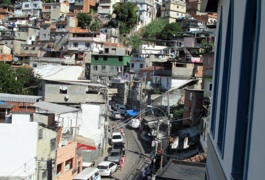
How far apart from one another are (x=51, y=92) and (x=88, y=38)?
23.3 m

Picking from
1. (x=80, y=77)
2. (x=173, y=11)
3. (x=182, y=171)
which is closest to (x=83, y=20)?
(x=173, y=11)

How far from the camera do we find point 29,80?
33500 mm

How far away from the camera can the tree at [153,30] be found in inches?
2169

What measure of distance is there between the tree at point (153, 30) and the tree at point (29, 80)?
24.1m

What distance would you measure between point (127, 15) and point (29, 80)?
2784 cm

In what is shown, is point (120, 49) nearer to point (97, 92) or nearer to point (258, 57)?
point (97, 92)

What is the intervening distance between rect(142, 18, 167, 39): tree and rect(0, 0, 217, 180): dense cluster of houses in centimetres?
212

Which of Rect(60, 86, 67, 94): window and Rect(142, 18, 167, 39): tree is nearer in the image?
Rect(60, 86, 67, 94): window

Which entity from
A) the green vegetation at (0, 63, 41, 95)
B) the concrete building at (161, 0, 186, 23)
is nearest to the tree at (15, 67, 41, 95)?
the green vegetation at (0, 63, 41, 95)

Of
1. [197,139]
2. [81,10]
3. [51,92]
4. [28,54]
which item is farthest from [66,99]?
[81,10]

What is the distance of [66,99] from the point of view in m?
25.0

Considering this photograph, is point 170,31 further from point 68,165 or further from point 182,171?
point 182,171

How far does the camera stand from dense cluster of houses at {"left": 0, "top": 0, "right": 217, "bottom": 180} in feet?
50.6

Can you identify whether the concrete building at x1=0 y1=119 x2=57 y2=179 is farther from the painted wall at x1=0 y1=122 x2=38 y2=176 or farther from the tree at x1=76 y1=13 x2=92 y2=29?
the tree at x1=76 y1=13 x2=92 y2=29
